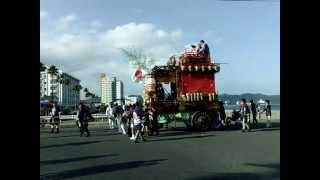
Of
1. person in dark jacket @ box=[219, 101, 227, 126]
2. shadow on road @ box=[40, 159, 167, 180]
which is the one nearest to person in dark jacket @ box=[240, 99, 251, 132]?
person in dark jacket @ box=[219, 101, 227, 126]

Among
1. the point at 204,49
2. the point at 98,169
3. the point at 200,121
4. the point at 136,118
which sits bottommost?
the point at 98,169

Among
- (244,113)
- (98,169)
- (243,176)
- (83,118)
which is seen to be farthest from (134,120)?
(243,176)

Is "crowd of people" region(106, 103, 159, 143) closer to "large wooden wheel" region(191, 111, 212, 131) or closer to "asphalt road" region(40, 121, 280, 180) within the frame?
"asphalt road" region(40, 121, 280, 180)

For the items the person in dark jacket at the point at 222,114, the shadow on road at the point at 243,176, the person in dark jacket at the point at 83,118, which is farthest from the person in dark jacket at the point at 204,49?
the shadow on road at the point at 243,176

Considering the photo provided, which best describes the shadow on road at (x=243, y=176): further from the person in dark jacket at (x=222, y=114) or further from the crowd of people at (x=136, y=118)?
the person in dark jacket at (x=222, y=114)

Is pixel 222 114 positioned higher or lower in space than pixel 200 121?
higher

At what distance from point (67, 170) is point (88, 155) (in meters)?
3.47

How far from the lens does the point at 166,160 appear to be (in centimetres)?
1401

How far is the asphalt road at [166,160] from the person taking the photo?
36.8 feet

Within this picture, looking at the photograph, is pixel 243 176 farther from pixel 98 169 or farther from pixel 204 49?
pixel 204 49
